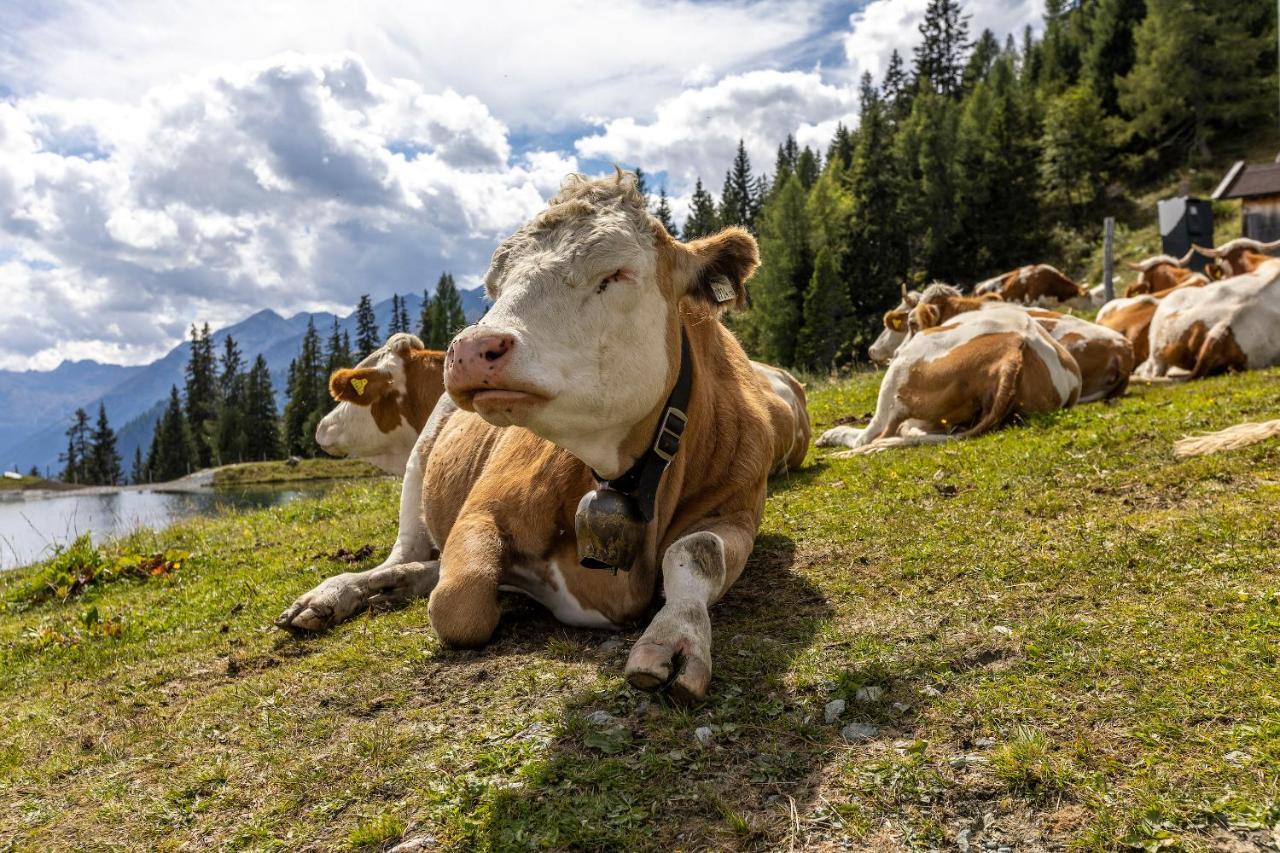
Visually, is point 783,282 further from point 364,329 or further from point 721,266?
point 364,329

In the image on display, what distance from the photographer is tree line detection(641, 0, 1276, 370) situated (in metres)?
67.0

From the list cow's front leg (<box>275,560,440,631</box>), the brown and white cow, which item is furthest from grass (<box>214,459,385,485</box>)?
cow's front leg (<box>275,560,440,631</box>)

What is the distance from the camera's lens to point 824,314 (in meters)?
66.2

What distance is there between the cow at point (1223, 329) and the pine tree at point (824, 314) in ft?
179

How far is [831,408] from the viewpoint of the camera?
12.6 m

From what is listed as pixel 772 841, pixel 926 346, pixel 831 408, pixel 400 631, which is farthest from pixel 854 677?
pixel 831 408

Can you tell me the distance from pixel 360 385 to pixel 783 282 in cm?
6607

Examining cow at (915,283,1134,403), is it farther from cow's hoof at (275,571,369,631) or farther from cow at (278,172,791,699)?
cow's hoof at (275,571,369,631)

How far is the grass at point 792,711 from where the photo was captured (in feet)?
7.59

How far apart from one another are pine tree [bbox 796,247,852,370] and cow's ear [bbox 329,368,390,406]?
58900 mm

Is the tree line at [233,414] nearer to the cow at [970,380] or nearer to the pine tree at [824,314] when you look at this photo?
the pine tree at [824,314]

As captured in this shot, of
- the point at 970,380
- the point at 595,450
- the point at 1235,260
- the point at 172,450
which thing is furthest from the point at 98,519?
the point at 172,450

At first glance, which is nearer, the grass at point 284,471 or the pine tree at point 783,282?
the grass at point 284,471

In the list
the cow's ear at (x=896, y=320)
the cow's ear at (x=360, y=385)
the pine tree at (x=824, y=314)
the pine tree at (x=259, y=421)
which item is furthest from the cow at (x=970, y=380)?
the pine tree at (x=259, y=421)
